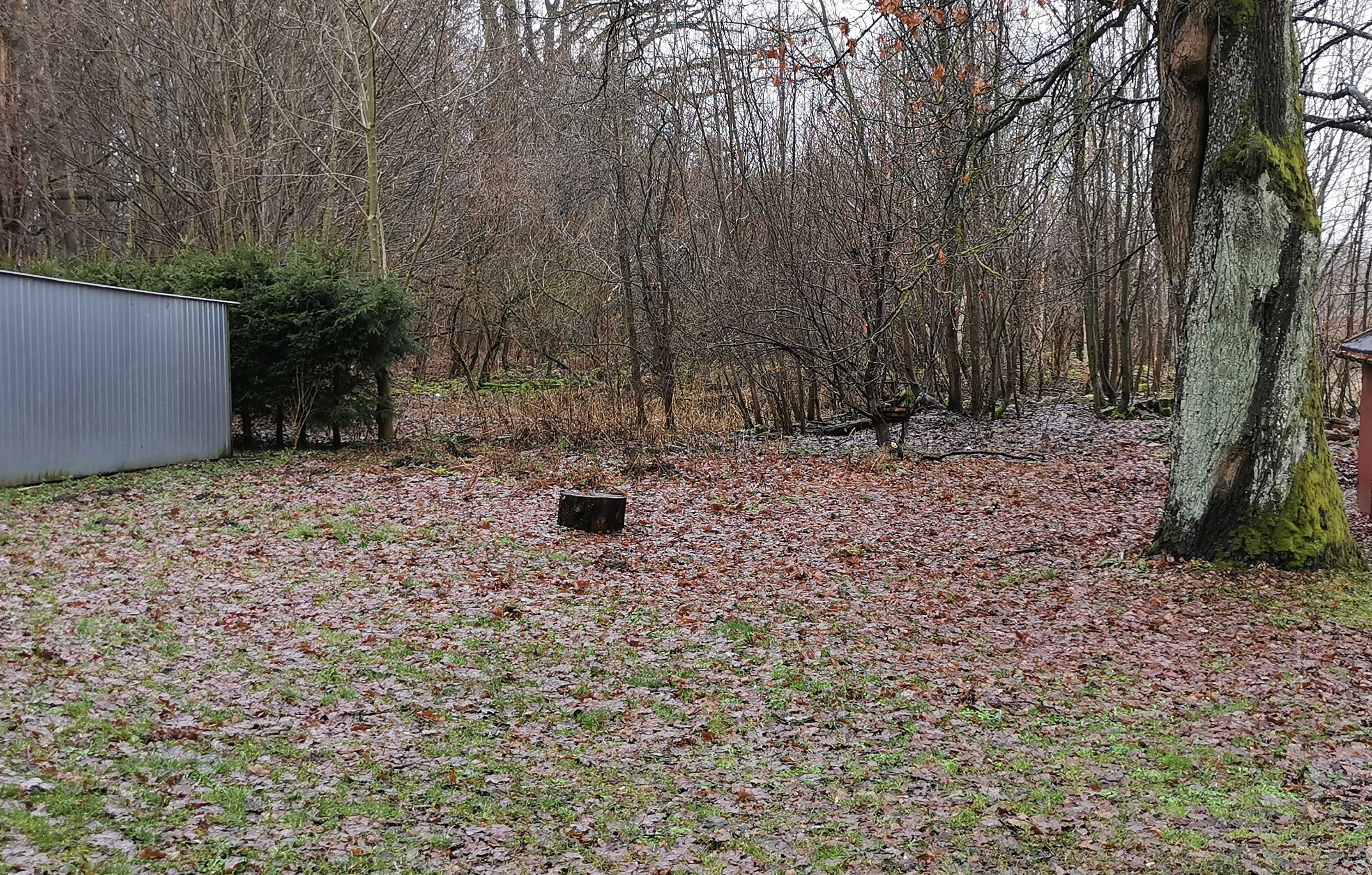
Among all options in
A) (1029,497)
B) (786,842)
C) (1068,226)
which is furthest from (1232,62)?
(1068,226)

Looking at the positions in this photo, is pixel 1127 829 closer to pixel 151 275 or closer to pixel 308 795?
pixel 308 795

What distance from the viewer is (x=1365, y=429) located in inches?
441

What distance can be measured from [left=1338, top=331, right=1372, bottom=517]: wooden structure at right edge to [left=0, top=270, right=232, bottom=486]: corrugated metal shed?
14324 mm

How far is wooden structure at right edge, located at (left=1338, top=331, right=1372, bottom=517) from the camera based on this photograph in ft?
35.5

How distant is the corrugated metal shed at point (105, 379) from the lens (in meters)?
11.3

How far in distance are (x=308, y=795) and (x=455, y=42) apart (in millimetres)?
19168

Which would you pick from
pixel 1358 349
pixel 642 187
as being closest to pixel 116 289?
pixel 642 187

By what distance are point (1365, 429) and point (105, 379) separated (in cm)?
1498

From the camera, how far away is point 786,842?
436 centimetres

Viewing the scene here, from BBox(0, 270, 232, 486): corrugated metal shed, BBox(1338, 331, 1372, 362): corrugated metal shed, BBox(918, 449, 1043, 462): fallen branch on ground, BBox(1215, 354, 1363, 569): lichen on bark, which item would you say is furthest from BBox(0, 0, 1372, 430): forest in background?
BBox(1215, 354, 1363, 569): lichen on bark

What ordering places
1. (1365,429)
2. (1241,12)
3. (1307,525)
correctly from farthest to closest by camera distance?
(1365,429) < (1307,525) < (1241,12)

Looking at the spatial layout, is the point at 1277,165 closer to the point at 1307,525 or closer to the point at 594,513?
the point at 1307,525

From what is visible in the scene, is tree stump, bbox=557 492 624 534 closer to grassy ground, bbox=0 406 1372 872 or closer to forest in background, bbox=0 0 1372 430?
grassy ground, bbox=0 406 1372 872

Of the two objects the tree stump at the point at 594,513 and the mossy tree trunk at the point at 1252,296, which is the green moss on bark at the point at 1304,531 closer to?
the mossy tree trunk at the point at 1252,296
